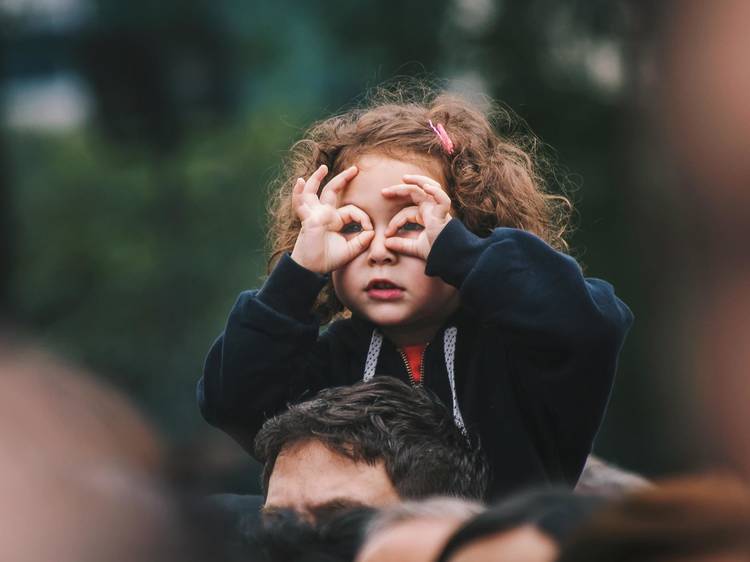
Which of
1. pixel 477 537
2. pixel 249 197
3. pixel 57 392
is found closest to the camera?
pixel 57 392

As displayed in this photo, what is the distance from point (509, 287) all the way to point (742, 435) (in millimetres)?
468

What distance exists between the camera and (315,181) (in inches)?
82.7

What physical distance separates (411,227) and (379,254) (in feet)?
0.25

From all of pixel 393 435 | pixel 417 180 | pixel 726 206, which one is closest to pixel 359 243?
pixel 417 180

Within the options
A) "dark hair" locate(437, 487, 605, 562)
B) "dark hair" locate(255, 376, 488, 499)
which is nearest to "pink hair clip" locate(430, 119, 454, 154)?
"dark hair" locate(255, 376, 488, 499)

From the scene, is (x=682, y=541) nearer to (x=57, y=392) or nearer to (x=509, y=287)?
(x=57, y=392)

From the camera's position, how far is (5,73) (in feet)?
25.2

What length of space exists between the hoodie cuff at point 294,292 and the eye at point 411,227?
0.15m

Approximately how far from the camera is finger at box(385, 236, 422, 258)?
75.7 inches

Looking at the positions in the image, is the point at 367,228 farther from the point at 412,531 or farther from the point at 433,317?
the point at 412,531

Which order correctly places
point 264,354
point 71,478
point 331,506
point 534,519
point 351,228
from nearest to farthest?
point 71,478 < point 534,519 < point 331,506 < point 264,354 < point 351,228

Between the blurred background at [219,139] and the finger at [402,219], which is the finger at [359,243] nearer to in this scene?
the finger at [402,219]

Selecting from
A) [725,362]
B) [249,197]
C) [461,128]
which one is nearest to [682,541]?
[725,362]

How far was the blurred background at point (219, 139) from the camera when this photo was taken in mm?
7254
